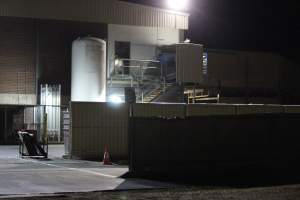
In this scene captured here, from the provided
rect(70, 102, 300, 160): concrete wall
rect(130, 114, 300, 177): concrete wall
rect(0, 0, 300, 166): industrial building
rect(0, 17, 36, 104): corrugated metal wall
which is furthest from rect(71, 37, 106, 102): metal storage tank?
rect(130, 114, 300, 177): concrete wall

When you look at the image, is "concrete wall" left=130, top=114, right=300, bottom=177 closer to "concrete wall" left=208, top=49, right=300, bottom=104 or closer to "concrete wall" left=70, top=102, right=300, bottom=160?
"concrete wall" left=70, top=102, right=300, bottom=160

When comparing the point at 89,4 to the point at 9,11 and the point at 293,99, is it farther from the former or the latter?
the point at 293,99

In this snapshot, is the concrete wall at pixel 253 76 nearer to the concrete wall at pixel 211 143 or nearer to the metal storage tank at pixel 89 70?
the metal storage tank at pixel 89 70

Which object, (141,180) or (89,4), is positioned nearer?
(141,180)

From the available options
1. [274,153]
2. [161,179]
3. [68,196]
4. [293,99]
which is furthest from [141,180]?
[293,99]

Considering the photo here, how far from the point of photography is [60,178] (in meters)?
17.7

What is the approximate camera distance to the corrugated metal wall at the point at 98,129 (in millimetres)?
25031

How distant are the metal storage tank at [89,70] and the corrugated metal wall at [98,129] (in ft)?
38.9

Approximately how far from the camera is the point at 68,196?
1417 cm

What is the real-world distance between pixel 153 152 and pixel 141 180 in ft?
4.47

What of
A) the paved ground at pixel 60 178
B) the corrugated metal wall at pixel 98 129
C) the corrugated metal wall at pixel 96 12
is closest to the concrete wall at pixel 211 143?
the paved ground at pixel 60 178

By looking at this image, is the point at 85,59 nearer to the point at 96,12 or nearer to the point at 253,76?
the point at 96,12

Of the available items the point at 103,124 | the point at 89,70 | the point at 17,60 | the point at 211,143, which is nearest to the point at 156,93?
the point at 89,70

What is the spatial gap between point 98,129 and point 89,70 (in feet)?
42.5
